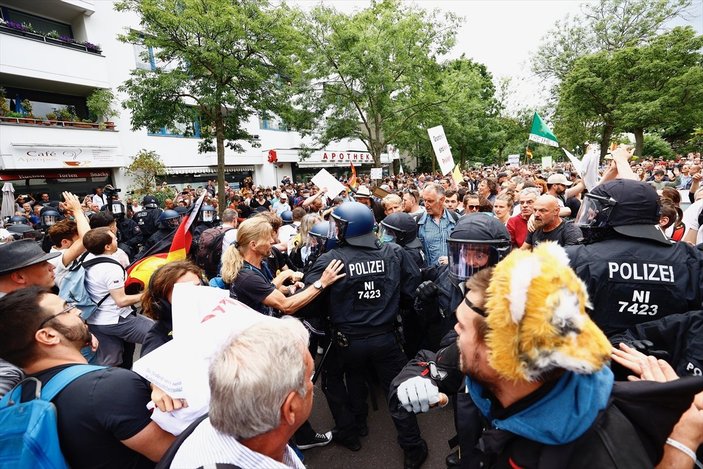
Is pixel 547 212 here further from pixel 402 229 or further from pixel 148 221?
pixel 148 221

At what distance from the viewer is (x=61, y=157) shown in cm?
1591

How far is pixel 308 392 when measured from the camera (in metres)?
1.31

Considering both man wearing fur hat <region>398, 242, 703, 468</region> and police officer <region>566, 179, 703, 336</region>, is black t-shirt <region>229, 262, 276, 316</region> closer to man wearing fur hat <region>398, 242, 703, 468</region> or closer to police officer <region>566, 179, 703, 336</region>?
man wearing fur hat <region>398, 242, 703, 468</region>

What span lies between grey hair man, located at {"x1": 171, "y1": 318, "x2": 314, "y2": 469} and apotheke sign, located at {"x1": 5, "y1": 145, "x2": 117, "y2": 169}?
19.1 metres

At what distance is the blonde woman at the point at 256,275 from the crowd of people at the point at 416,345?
17mm

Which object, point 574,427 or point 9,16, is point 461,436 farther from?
point 9,16

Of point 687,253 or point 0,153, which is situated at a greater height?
point 0,153

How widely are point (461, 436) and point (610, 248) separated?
160 centimetres

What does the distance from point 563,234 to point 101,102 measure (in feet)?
65.4

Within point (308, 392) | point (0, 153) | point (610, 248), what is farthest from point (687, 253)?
point (0, 153)

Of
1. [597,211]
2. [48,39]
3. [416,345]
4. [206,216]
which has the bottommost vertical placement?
[416,345]

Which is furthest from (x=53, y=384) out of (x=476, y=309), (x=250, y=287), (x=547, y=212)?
(x=547, y=212)

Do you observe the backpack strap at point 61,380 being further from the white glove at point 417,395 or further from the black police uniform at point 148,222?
the black police uniform at point 148,222

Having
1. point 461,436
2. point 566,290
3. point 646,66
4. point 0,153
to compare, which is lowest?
point 461,436
